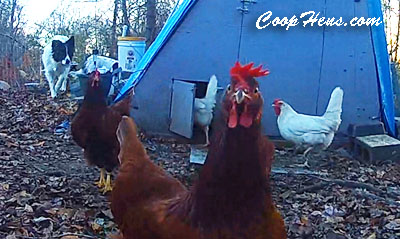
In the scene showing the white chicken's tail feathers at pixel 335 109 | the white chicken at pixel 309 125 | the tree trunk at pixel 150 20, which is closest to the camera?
the white chicken at pixel 309 125

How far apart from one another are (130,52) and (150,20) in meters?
1.68

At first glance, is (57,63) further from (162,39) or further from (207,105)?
(207,105)

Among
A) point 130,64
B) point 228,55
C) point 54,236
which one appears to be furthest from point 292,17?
point 54,236

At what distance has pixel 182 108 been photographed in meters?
6.88

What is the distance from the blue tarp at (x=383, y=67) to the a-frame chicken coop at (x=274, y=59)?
0.04ft

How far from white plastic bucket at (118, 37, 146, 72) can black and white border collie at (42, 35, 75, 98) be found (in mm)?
1567

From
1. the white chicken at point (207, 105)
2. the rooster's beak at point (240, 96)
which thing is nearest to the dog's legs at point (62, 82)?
the white chicken at point (207, 105)

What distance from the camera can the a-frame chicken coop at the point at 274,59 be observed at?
6910 millimetres

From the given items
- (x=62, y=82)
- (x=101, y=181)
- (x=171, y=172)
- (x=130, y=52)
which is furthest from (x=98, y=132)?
(x=62, y=82)

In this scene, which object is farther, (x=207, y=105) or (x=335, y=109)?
(x=207, y=105)

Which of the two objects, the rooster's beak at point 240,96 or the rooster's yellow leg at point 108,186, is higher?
the rooster's beak at point 240,96

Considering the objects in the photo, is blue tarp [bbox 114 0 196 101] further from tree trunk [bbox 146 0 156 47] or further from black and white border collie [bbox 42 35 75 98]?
black and white border collie [bbox 42 35 75 98]

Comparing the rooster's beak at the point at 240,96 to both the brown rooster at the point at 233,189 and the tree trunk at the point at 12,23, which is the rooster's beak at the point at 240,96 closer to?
the brown rooster at the point at 233,189

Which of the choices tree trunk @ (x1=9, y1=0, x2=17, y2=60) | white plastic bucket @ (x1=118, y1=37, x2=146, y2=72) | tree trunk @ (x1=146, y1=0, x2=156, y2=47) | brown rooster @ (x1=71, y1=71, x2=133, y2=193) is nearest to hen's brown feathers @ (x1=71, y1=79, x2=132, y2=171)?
brown rooster @ (x1=71, y1=71, x2=133, y2=193)
